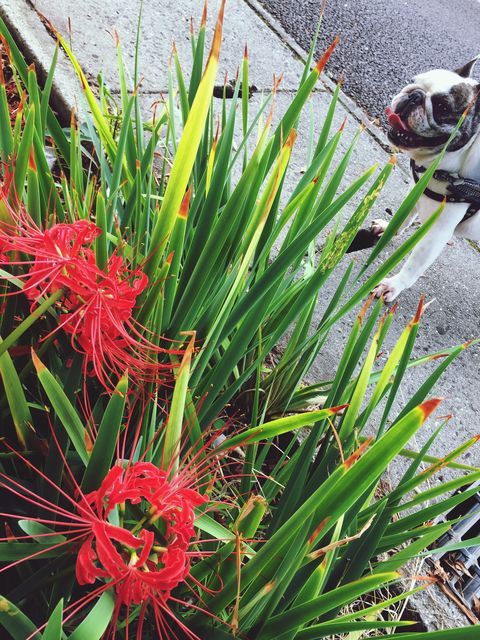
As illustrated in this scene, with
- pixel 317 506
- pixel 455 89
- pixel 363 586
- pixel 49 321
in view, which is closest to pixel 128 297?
pixel 49 321

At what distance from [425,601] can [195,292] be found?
932mm

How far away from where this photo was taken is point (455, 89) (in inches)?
66.0

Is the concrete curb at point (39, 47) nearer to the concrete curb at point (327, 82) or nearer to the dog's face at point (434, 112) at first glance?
the concrete curb at point (327, 82)

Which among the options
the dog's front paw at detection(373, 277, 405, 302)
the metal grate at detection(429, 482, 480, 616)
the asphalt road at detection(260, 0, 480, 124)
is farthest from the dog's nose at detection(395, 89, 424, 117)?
the asphalt road at detection(260, 0, 480, 124)

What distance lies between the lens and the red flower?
0.58 metres

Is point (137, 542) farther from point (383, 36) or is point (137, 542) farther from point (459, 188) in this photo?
point (383, 36)

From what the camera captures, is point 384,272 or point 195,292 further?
→ point 384,272

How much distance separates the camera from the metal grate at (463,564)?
1.43 metres

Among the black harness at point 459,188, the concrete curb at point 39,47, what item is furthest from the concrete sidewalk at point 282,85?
the black harness at point 459,188

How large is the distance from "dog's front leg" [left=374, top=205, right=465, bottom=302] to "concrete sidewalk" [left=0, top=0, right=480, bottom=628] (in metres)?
0.17

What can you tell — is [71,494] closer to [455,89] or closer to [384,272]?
[384,272]

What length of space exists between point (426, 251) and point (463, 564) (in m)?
0.92

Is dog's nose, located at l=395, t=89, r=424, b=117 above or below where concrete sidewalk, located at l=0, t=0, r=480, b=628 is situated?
above

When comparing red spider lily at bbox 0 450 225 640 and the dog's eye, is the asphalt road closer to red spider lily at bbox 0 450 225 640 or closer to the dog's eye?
the dog's eye
